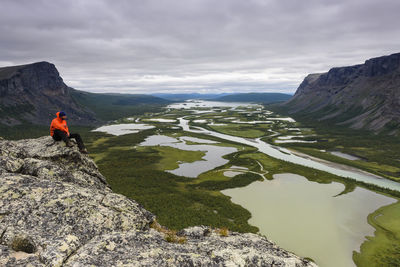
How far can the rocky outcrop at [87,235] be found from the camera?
927 cm

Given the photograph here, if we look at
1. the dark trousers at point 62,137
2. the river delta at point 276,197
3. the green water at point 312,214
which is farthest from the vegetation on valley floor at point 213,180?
the dark trousers at point 62,137

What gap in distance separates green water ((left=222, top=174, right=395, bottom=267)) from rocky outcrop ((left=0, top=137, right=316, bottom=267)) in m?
32.6

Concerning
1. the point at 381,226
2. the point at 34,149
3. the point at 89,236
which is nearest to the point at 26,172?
the point at 34,149

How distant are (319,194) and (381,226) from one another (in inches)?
700

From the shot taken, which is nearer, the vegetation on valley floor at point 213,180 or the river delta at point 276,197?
the river delta at point 276,197

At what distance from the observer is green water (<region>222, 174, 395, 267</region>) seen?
133ft

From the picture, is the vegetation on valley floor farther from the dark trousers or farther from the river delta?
the dark trousers

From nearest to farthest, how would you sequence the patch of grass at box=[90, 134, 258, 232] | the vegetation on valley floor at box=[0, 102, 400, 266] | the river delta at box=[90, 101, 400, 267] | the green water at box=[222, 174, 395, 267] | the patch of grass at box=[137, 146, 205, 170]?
the green water at box=[222, 174, 395, 267], the river delta at box=[90, 101, 400, 267], the vegetation on valley floor at box=[0, 102, 400, 266], the patch of grass at box=[90, 134, 258, 232], the patch of grass at box=[137, 146, 205, 170]

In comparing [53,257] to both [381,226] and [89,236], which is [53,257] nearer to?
[89,236]

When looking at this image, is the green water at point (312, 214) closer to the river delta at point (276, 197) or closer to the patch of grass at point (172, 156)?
the river delta at point (276, 197)

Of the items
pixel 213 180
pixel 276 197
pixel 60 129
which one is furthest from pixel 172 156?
pixel 60 129

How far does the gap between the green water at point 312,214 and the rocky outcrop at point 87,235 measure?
107 feet

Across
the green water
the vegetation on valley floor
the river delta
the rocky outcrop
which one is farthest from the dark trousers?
the green water

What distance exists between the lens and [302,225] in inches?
1875
